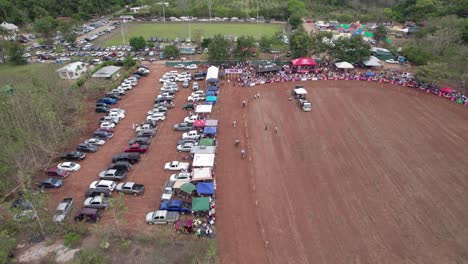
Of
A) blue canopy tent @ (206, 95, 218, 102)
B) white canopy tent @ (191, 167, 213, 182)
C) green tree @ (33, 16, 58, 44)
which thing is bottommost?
white canopy tent @ (191, 167, 213, 182)

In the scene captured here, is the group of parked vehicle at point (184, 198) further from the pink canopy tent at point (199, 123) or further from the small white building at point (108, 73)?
the small white building at point (108, 73)

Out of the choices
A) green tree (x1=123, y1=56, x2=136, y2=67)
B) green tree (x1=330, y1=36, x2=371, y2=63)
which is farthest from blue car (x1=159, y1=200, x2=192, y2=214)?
green tree (x1=330, y1=36, x2=371, y2=63)

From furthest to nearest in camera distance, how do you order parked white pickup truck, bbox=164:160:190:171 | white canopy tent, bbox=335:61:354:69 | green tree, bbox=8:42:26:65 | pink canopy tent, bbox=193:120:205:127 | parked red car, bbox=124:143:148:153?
1. green tree, bbox=8:42:26:65
2. white canopy tent, bbox=335:61:354:69
3. pink canopy tent, bbox=193:120:205:127
4. parked red car, bbox=124:143:148:153
5. parked white pickup truck, bbox=164:160:190:171

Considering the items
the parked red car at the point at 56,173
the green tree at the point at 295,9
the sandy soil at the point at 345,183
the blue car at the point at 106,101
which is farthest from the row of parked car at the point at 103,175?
the green tree at the point at 295,9

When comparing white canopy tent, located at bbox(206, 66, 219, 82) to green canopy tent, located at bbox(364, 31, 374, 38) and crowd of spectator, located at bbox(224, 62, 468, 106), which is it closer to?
crowd of spectator, located at bbox(224, 62, 468, 106)

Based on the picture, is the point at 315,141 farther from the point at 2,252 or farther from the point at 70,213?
the point at 2,252

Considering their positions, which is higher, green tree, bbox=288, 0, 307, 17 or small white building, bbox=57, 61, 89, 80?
green tree, bbox=288, 0, 307, 17

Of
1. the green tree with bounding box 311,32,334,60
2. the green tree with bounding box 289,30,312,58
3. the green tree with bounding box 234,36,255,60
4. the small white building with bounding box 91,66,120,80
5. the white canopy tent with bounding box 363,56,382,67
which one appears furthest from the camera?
the green tree with bounding box 234,36,255,60
